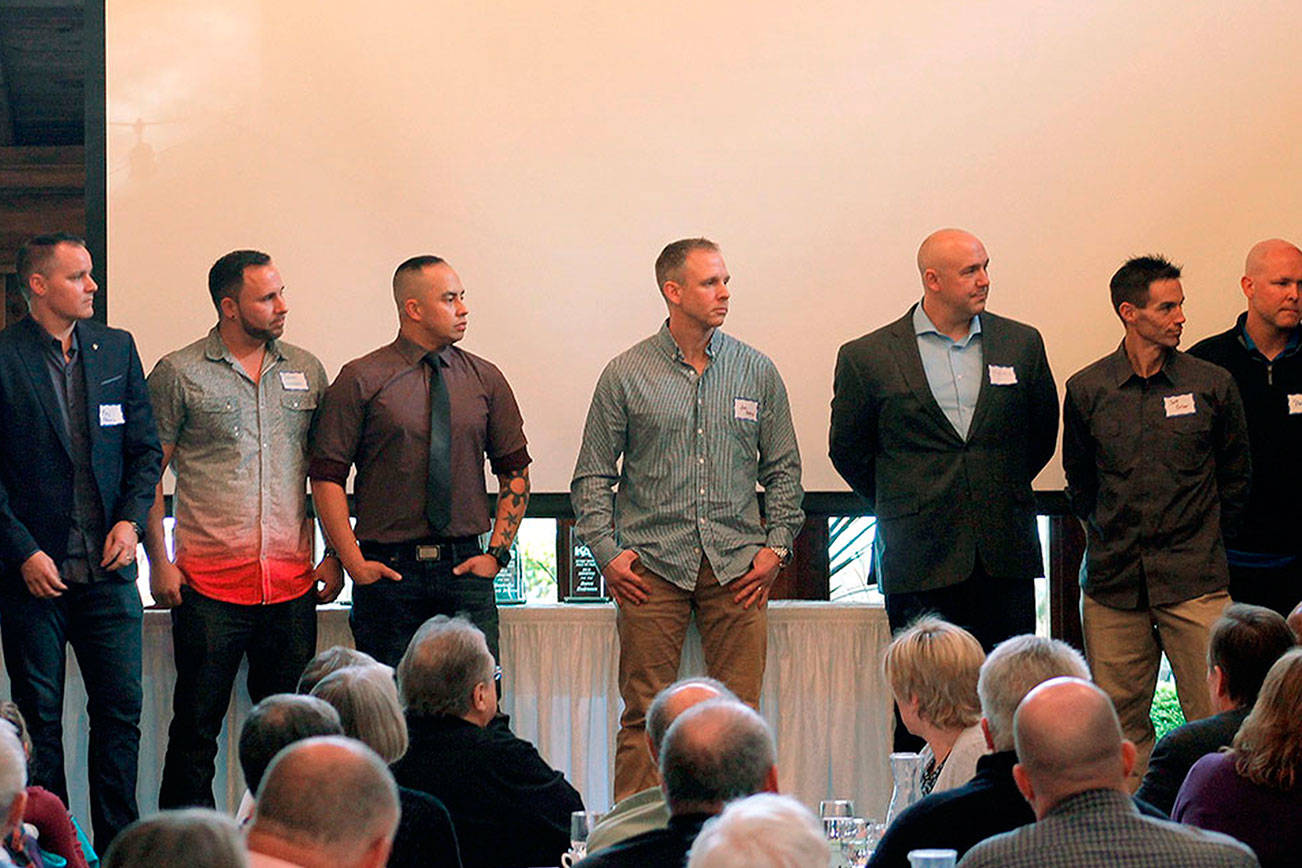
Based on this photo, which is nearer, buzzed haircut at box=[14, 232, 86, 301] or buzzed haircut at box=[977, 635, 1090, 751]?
buzzed haircut at box=[977, 635, 1090, 751]

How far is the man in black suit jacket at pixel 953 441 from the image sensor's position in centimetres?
473

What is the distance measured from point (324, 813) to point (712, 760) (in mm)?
632

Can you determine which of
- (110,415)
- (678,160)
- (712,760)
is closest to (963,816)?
(712,760)

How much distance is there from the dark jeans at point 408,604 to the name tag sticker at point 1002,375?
1.64 metres

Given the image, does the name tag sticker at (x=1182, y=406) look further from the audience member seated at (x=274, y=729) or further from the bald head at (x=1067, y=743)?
the audience member seated at (x=274, y=729)

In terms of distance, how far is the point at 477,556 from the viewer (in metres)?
4.79

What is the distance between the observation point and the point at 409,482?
4.75m

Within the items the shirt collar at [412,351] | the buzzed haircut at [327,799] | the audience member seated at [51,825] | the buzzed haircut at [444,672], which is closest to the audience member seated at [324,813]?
the buzzed haircut at [327,799]

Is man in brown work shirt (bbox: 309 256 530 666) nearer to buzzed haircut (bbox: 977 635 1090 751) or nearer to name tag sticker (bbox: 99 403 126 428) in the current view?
name tag sticker (bbox: 99 403 126 428)

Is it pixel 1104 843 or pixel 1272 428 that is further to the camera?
pixel 1272 428

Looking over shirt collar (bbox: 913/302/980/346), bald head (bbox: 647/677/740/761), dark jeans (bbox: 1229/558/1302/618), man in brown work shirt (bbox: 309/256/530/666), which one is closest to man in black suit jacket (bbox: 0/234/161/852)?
man in brown work shirt (bbox: 309/256/530/666)

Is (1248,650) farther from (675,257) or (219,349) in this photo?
(219,349)

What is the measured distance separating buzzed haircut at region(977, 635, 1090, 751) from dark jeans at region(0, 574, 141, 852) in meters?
2.67

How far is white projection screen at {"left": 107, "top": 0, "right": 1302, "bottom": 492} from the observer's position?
18.0 feet
